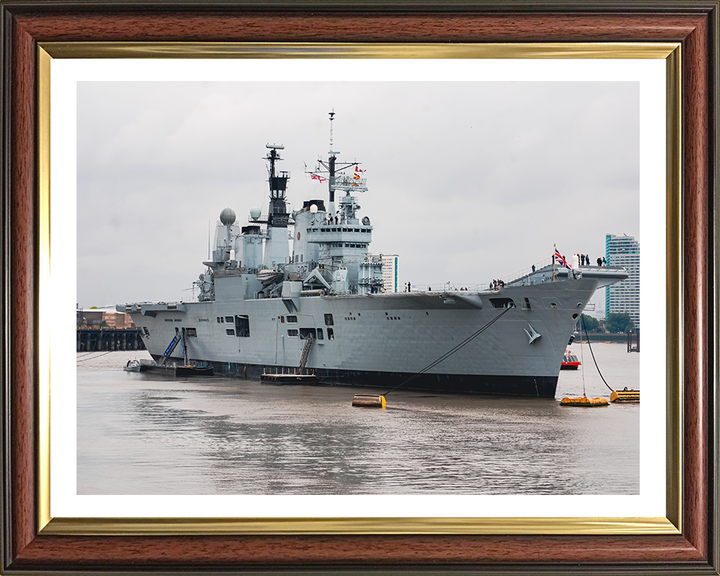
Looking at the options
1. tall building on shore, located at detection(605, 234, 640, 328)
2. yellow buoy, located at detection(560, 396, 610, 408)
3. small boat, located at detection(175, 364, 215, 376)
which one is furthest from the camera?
small boat, located at detection(175, 364, 215, 376)

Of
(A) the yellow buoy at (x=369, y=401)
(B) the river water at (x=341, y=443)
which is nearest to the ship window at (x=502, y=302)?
(B) the river water at (x=341, y=443)

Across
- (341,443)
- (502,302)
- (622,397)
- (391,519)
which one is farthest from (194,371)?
(391,519)

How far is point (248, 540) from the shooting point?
3.29 m

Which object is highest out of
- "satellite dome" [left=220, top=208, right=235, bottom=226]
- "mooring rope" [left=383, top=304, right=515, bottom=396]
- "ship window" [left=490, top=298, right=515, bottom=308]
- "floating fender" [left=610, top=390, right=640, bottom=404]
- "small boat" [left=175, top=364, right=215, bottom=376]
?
"satellite dome" [left=220, top=208, right=235, bottom=226]

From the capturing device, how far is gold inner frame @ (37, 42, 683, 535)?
331 cm

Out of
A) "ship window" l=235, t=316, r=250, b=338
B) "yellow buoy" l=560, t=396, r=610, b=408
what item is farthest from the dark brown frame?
"ship window" l=235, t=316, r=250, b=338

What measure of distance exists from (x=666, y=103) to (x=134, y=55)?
2603mm

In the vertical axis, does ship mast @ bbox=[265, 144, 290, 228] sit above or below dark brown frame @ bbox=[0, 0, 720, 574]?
above

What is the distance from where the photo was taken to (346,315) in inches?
918

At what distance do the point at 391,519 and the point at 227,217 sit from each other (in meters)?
31.2

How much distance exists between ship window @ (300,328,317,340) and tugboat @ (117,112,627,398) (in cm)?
4

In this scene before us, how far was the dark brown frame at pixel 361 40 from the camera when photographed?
328 cm

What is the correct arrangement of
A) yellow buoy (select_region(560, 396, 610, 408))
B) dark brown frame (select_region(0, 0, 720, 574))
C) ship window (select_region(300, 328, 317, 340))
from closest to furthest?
dark brown frame (select_region(0, 0, 720, 574)), yellow buoy (select_region(560, 396, 610, 408)), ship window (select_region(300, 328, 317, 340))

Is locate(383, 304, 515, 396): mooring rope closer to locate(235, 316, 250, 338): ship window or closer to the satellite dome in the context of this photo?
locate(235, 316, 250, 338): ship window
